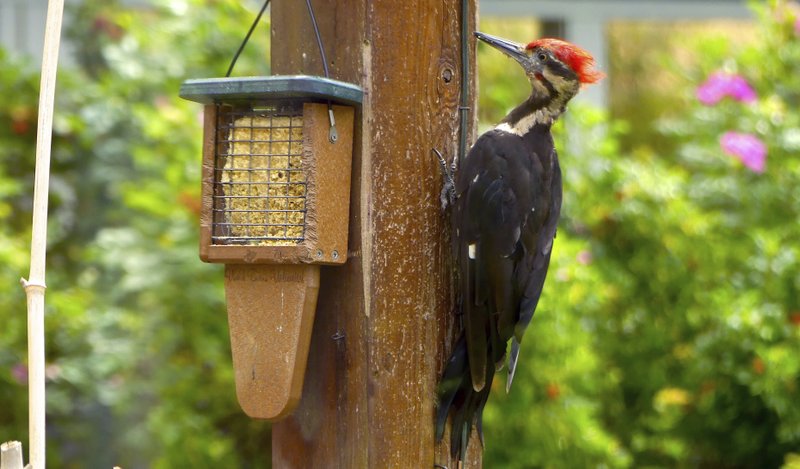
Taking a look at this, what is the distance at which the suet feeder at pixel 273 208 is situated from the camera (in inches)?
107

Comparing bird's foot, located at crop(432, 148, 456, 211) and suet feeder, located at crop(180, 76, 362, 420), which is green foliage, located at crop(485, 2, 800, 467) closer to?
bird's foot, located at crop(432, 148, 456, 211)

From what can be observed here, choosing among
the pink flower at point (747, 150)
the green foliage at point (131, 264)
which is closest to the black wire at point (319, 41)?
the green foliage at point (131, 264)

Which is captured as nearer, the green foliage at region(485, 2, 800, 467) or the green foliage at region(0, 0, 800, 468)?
the green foliage at region(0, 0, 800, 468)

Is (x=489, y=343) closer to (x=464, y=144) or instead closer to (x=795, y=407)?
(x=464, y=144)

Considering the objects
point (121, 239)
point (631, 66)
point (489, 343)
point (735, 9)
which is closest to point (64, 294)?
point (121, 239)

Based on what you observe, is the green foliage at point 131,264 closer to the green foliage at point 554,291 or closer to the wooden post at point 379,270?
the green foliage at point 554,291

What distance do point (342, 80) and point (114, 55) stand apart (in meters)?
3.14

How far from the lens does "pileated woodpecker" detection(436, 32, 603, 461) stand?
3047 mm

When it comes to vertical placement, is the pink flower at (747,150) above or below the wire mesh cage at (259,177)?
above

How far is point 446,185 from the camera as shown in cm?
307

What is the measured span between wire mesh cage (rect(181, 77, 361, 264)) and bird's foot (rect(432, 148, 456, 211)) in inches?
11.9

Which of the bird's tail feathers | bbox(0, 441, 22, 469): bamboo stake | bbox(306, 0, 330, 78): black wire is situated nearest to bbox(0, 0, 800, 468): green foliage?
the bird's tail feathers

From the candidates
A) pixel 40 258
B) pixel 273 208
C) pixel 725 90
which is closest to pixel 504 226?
pixel 273 208

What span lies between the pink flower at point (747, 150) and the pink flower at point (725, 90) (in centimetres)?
34
